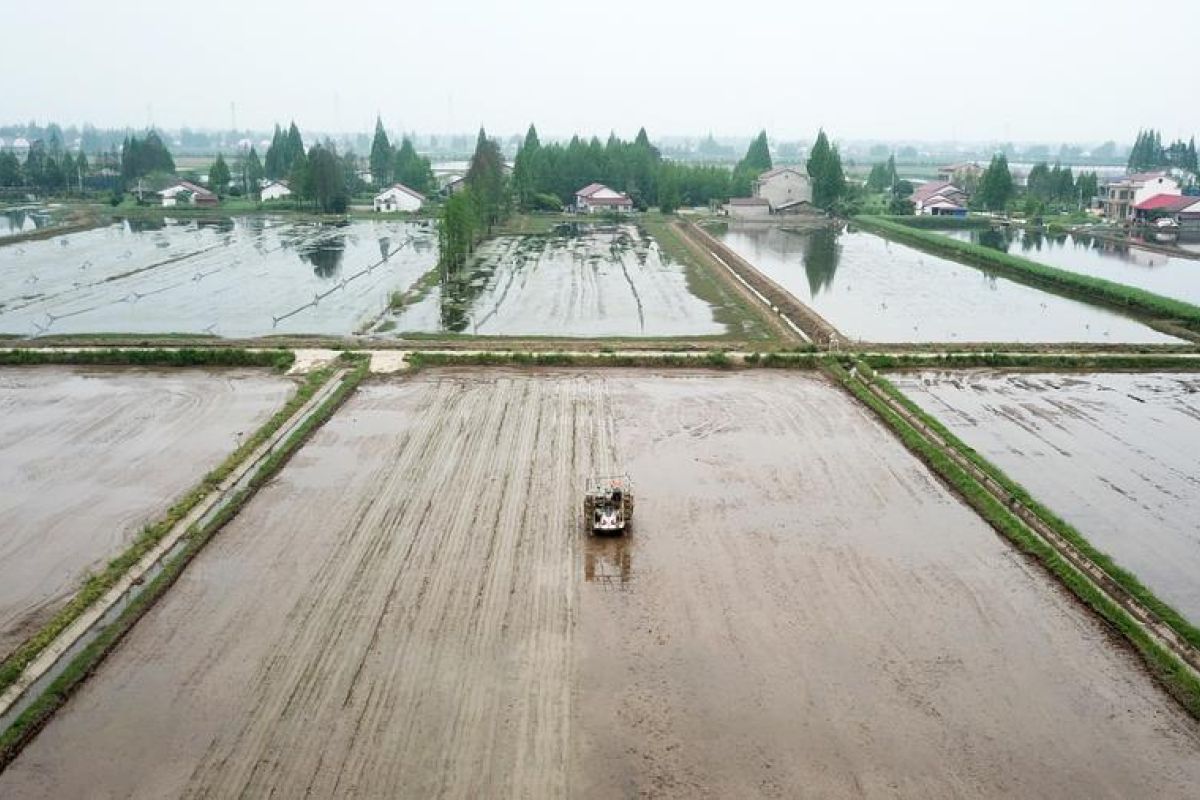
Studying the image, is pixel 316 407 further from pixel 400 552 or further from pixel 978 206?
pixel 978 206

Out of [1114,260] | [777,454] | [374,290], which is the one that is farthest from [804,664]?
[1114,260]

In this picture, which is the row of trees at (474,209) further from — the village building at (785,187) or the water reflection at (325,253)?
the village building at (785,187)

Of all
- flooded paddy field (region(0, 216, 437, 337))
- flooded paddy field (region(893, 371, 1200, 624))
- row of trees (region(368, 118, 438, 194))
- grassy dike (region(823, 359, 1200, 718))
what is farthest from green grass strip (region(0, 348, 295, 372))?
row of trees (region(368, 118, 438, 194))

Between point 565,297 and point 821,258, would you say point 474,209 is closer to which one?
point 565,297

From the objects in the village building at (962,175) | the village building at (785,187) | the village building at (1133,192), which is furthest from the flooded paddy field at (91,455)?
the village building at (962,175)

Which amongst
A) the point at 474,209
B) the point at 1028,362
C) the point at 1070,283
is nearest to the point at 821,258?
the point at 1070,283

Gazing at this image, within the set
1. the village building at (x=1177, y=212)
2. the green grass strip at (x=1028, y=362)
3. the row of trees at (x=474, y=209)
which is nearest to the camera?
the green grass strip at (x=1028, y=362)
